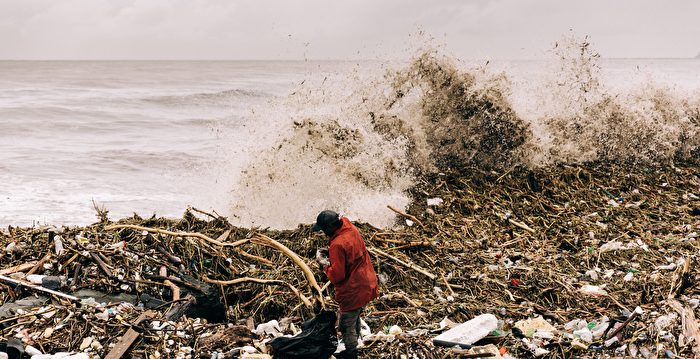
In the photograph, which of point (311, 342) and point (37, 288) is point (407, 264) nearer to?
point (311, 342)

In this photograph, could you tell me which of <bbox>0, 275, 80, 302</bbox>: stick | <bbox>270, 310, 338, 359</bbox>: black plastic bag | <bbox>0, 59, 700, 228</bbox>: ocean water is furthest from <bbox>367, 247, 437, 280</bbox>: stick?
<bbox>0, 275, 80, 302</bbox>: stick

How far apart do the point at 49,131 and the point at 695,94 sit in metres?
20.8

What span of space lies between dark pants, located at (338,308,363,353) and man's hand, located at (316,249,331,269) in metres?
1.57

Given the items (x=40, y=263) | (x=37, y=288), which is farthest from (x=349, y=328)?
(x=40, y=263)

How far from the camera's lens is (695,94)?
14.2 meters

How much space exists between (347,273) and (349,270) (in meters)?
0.03

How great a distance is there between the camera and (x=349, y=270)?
15.2 ft

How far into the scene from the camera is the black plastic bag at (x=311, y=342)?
14.6 feet

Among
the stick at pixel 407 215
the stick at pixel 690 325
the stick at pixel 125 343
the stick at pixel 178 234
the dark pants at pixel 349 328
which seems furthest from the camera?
the stick at pixel 407 215

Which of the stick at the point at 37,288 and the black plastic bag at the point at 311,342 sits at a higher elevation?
the stick at the point at 37,288

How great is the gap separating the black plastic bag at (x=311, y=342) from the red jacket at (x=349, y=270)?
0.64ft

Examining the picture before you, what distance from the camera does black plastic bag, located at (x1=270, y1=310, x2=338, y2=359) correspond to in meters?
4.46

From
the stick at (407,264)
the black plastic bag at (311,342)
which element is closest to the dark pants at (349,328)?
the black plastic bag at (311,342)

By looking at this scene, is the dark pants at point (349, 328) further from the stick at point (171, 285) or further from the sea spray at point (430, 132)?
the sea spray at point (430, 132)
